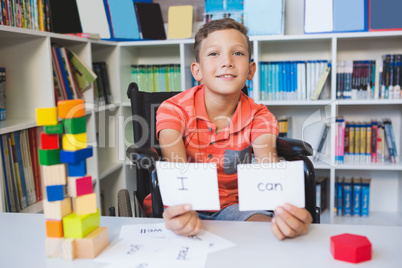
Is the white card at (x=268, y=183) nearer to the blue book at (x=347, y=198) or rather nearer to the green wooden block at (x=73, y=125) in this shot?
the green wooden block at (x=73, y=125)

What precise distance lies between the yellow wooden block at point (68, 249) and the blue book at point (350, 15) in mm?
2149

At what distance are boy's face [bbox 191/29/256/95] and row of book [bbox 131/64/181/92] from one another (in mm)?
1458

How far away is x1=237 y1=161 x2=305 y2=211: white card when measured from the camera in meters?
0.79

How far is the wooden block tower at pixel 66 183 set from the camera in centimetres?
71

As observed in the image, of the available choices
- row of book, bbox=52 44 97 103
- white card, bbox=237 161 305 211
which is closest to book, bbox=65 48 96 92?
row of book, bbox=52 44 97 103

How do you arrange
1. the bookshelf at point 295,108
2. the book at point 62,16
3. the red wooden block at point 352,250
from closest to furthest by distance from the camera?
the red wooden block at point 352,250 → the book at point 62,16 → the bookshelf at point 295,108

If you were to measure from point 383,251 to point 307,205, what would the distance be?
1.24 feet

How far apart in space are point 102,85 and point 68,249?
197 centimetres

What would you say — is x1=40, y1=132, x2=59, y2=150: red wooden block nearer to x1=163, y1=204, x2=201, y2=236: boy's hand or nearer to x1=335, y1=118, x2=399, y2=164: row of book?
x1=163, y1=204, x2=201, y2=236: boy's hand

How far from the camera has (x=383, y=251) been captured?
2.43 ft

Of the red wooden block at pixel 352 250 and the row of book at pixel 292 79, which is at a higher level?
the row of book at pixel 292 79

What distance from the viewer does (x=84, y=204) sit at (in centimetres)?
74

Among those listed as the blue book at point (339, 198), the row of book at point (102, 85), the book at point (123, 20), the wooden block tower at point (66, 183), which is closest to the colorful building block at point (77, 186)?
the wooden block tower at point (66, 183)

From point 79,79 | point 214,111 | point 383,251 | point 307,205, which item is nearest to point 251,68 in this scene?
point 214,111
